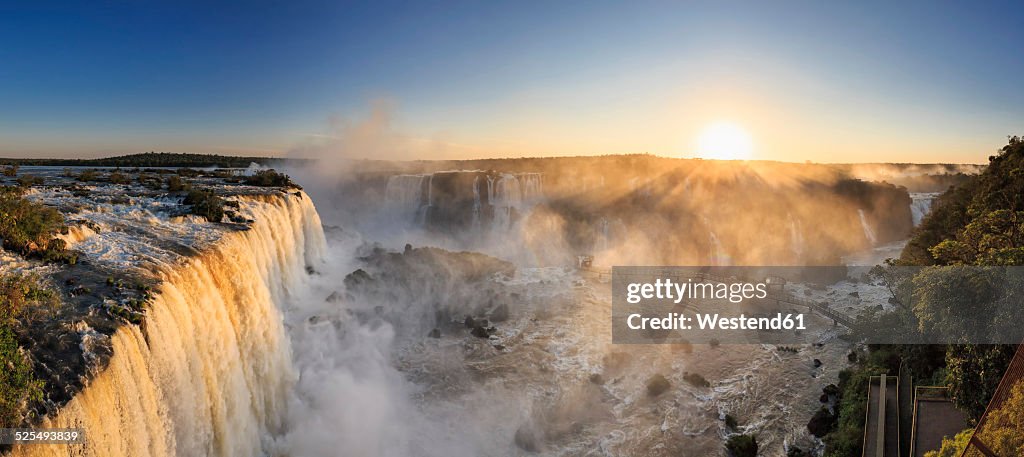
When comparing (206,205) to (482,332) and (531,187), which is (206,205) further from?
(531,187)

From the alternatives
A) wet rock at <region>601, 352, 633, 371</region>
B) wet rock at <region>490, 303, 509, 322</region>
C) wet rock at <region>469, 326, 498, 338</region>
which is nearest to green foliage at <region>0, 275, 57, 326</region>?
wet rock at <region>469, 326, 498, 338</region>

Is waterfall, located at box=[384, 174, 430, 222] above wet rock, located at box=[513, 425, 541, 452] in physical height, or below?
above

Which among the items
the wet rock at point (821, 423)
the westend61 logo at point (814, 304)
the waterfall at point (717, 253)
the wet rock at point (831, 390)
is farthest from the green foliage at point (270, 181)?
the waterfall at point (717, 253)

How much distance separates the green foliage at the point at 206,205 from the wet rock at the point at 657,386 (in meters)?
19.2

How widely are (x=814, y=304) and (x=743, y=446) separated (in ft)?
57.2

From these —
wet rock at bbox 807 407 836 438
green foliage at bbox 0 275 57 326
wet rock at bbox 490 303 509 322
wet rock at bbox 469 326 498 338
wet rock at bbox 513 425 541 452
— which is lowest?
wet rock at bbox 513 425 541 452

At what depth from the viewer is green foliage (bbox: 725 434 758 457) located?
16.7m

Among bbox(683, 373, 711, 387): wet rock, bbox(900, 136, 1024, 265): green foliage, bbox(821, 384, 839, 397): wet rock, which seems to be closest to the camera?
bbox(900, 136, 1024, 265): green foliage

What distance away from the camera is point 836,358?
2333 centimetres

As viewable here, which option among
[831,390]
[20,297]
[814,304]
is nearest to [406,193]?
[814,304]

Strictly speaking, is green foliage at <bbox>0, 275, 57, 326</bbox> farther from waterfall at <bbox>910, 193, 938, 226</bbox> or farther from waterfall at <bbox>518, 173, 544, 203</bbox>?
waterfall at <bbox>910, 193, 938, 226</bbox>

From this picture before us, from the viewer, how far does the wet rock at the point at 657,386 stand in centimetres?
2075

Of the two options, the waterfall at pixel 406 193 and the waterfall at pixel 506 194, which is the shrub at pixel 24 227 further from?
the waterfall at pixel 506 194

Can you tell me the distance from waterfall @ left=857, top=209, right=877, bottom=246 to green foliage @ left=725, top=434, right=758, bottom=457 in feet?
151
